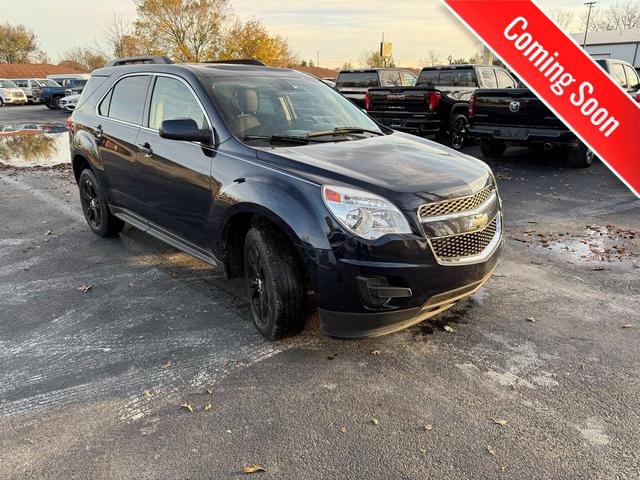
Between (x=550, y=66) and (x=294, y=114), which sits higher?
(x=550, y=66)

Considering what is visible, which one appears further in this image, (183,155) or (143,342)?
(183,155)

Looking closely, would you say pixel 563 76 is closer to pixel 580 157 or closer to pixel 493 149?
pixel 580 157

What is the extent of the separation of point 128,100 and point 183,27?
3700 centimetres

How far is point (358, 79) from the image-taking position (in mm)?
15102

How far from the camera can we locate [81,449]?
2570 millimetres

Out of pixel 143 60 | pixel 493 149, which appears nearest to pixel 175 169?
pixel 143 60

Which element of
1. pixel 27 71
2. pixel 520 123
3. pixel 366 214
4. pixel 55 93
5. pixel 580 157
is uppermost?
pixel 27 71

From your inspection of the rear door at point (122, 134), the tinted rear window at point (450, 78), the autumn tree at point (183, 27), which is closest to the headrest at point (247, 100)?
the rear door at point (122, 134)

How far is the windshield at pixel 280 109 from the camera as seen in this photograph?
385 centimetres

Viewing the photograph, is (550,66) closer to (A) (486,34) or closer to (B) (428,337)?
(A) (486,34)

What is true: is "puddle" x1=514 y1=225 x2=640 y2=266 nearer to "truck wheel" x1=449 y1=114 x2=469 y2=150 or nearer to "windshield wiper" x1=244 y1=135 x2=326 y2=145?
"windshield wiper" x1=244 y1=135 x2=326 y2=145

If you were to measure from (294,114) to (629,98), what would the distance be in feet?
26.3

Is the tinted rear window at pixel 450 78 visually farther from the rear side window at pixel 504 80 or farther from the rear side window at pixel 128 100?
the rear side window at pixel 128 100

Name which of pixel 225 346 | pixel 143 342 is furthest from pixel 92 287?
pixel 225 346
